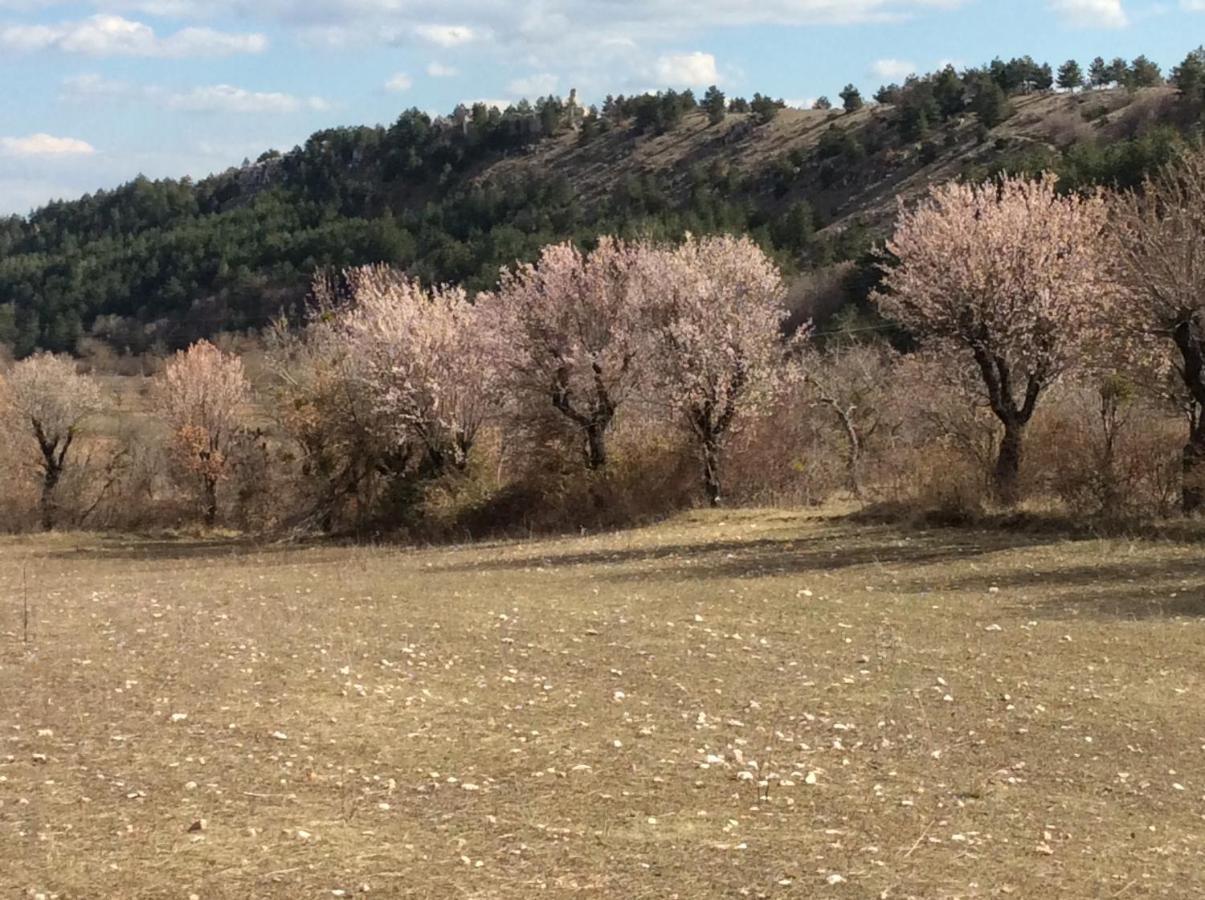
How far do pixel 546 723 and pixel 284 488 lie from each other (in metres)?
56.5

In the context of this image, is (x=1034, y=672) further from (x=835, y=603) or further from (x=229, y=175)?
(x=229, y=175)

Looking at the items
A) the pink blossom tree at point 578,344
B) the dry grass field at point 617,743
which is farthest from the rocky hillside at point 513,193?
the dry grass field at point 617,743

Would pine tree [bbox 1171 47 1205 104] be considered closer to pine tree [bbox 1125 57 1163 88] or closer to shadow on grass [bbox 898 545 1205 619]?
pine tree [bbox 1125 57 1163 88]

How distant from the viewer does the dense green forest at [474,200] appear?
93.8m

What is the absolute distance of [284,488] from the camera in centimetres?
6438

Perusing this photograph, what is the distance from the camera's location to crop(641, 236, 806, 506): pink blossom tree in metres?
37.2

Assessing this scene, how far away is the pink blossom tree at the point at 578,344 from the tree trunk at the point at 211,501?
3364 centimetres

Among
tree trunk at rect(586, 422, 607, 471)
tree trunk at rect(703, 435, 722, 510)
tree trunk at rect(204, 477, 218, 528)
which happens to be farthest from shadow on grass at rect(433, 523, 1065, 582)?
tree trunk at rect(204, 477, 218, 528)

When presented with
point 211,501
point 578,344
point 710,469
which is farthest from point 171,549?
point 710,469

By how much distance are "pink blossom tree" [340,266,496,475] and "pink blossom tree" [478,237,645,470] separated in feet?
15.5

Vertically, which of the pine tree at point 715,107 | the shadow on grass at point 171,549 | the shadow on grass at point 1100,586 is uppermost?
the pine tree at point 715,107

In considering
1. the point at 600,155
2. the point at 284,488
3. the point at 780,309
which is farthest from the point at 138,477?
the point at 600,155

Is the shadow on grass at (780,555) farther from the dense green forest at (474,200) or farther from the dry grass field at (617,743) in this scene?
the dense green forest at (474,200)

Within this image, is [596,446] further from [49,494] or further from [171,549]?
[49,494]
